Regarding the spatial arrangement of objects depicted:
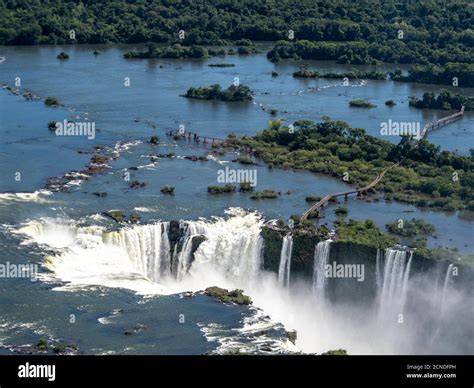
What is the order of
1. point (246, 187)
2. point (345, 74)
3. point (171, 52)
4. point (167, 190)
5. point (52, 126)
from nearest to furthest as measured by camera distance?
point (167, 190), point (246, 187), point (52, 126), point (345, 74), point (171, 52)

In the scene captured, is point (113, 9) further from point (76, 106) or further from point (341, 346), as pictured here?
point (341, 346)

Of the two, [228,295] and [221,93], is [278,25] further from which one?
[228,295]

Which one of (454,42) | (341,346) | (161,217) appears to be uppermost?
(454,42)

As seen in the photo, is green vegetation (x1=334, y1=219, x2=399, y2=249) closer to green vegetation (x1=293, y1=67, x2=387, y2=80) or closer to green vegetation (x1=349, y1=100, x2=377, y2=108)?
green vegetation (x1=349, y1=100, x2=377, y2=108)

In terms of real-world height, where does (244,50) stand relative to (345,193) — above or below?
above

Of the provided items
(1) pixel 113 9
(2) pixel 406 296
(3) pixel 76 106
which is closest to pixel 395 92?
(3) pixel 76 106

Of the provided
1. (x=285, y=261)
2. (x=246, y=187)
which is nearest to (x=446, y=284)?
(x=285, y=261)

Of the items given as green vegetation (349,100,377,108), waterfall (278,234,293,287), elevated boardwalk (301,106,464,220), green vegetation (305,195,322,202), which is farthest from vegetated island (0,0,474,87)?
waterfall (278,234,293,287)
